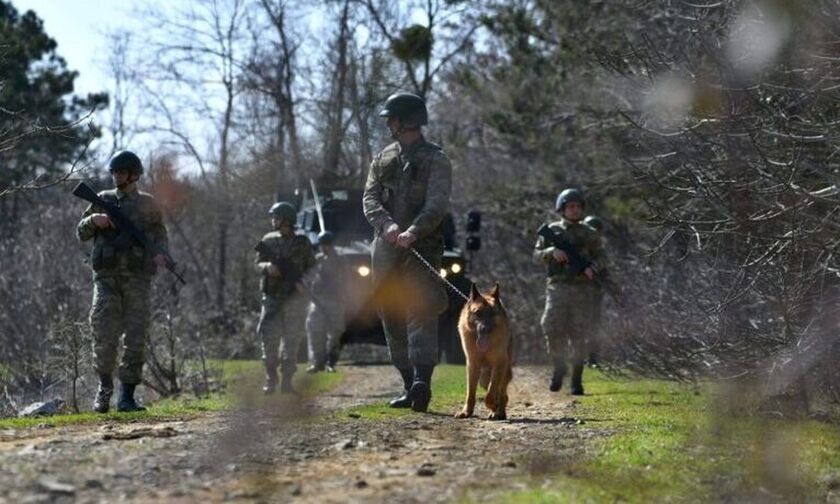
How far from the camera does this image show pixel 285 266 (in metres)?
15.5

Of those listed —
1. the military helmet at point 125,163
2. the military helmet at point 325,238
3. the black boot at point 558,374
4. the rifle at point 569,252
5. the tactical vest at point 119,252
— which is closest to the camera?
the tactical vest at point 119,252

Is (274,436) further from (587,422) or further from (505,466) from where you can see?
(587,422)

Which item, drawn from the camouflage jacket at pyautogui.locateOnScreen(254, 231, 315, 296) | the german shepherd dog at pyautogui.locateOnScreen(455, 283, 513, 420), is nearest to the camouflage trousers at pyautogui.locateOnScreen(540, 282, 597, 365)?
the camouflage jacket at pyautogui.locateOnScreen(254, 231, 315, 296)

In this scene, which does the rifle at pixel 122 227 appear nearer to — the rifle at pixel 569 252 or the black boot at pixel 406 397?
the black boot at pixel 406 397

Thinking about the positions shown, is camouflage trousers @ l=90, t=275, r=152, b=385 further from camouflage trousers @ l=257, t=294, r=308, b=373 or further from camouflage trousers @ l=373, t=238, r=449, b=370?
camouflage trousers @ l=257, t=294, r=308, b=373

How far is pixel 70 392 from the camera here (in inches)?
601

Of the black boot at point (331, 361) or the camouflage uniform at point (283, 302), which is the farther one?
the black boot at point (331, 361)

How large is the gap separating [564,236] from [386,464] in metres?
7.65

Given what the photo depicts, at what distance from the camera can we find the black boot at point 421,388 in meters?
11.2

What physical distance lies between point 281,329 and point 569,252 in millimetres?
3244

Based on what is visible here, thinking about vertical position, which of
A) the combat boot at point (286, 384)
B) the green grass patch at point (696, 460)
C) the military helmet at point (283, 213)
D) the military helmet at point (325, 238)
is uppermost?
the military helmet at point (325, 238)

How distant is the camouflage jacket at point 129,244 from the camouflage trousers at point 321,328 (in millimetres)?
8556

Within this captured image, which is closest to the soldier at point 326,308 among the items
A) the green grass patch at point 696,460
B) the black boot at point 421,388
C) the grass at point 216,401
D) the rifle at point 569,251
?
the grass at point 216,401

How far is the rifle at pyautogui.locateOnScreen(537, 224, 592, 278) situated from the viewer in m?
15.0
